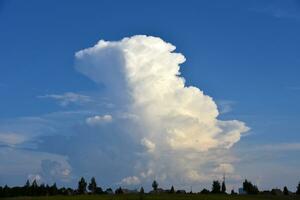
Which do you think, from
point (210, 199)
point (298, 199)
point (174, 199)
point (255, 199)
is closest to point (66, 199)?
point (174, 199)

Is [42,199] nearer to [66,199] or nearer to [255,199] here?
[66,199]

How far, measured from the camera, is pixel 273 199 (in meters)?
194

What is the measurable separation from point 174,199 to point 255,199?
3046cm

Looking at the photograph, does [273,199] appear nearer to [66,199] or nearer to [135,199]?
[135,199]

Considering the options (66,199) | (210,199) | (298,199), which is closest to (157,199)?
(210,199)

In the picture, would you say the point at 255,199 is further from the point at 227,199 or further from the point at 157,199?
the point at 157,199

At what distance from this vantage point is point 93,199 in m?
194

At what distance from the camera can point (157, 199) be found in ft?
615

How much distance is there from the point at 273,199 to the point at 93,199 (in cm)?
6692

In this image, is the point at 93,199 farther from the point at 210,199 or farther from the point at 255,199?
the point at 255,199

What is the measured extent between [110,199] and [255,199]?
53056 millimetres

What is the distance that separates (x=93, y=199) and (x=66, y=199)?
10119 mm

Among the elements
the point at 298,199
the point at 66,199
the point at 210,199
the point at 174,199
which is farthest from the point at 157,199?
the point at 298,199

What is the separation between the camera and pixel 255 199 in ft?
629
